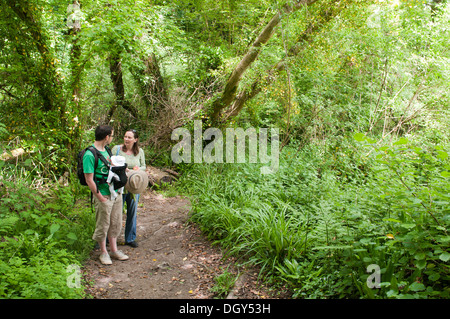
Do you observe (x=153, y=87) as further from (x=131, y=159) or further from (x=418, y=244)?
(x=418, y=244)

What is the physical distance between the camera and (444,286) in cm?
262

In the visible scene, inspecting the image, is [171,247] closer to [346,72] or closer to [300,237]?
[300,237]

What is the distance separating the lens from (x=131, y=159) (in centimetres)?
438

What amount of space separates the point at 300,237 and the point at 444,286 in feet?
5.15

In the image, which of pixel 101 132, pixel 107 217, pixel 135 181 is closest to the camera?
pixel 101 132

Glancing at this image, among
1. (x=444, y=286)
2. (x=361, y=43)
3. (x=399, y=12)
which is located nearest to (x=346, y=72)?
(x=361, y=43)

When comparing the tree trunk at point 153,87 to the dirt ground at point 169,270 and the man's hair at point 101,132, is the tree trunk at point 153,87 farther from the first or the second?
the man's hair at point 101,132

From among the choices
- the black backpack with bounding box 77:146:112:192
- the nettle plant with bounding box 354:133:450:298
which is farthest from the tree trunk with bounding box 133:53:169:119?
the nettle plant with bounding box 354:133:450:298

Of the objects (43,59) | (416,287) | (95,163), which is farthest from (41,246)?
(416,287)

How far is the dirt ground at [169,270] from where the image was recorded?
139 inches

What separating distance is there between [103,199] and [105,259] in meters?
0.91

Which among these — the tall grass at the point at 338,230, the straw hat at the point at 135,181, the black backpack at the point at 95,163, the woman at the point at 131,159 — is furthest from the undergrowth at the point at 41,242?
the tall grass at the point at 338,230

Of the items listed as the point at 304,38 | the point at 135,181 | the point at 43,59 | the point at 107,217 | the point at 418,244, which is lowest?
the point at 107,217

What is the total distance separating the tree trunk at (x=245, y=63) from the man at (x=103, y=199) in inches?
191
